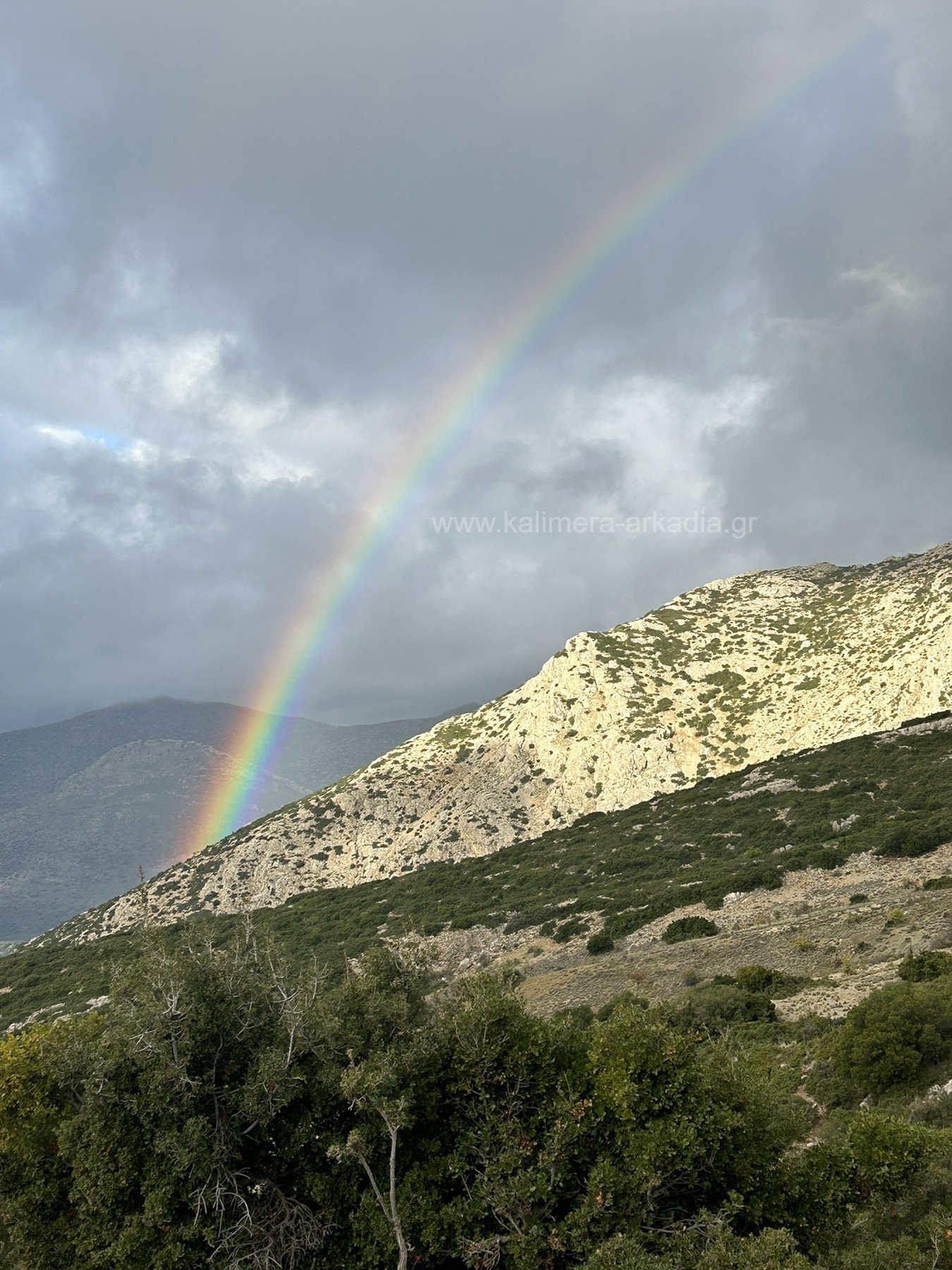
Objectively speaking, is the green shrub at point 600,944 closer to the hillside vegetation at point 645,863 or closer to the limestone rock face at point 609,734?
the hillside vegetation at point 645,863

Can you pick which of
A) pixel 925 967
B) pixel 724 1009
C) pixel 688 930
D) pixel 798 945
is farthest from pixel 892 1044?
pixel 688 930

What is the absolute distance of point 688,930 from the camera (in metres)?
33.6

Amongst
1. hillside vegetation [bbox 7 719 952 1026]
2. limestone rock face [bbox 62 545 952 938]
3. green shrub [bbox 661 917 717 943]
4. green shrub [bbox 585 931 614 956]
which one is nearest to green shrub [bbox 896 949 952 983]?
green shrub [bbox 661 917 717 943]

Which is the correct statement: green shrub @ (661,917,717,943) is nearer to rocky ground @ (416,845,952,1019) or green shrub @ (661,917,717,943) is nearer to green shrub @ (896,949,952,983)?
rocky ground @ (416,845,952,1019)

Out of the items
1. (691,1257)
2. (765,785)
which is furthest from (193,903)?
(691,1257)

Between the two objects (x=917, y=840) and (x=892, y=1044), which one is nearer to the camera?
(x=892, y=1044)

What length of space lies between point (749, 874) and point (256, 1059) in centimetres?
3166

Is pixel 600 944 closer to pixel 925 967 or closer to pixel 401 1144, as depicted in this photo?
pixel 925 967

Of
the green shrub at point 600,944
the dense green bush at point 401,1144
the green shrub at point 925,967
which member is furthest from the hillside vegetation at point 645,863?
the dense green bush at point 401,1144

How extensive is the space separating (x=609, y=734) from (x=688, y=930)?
50.7m

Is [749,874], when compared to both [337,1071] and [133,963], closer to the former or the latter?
[337,1071]

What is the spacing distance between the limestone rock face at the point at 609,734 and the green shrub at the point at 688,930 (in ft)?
137

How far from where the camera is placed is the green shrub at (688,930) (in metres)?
32.9

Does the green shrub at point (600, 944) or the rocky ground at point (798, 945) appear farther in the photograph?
the green shrub at point (600, 944)
